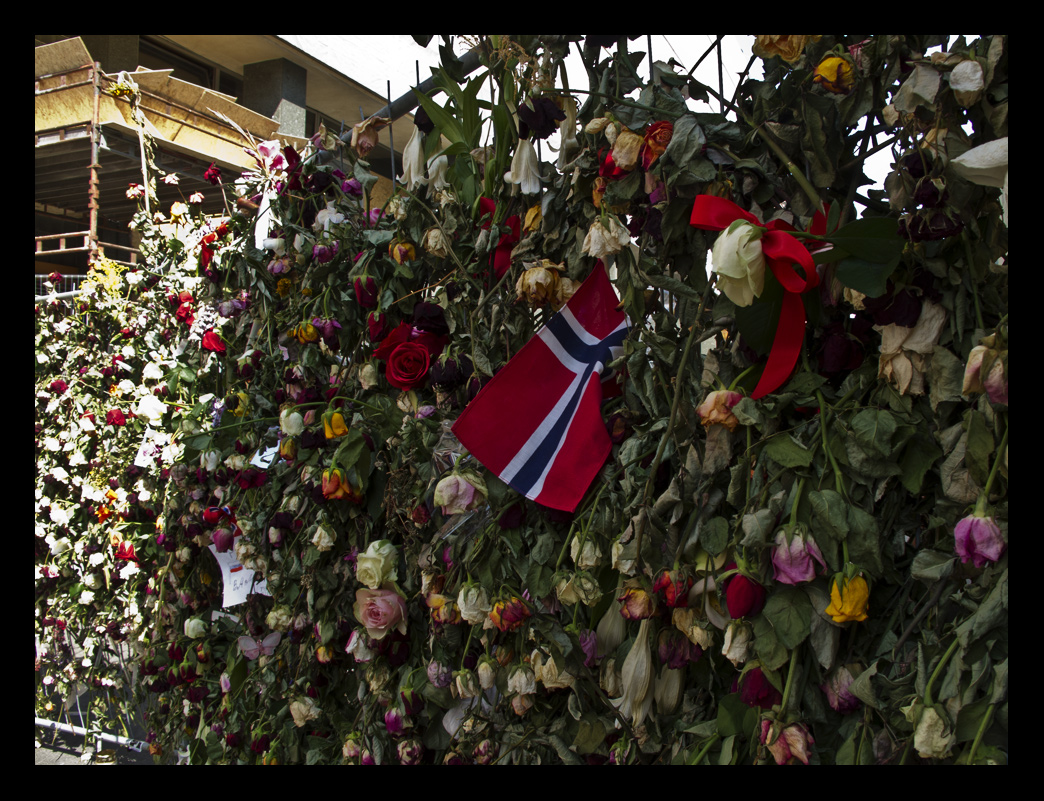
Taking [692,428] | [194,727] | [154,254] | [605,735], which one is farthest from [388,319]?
[154,254]

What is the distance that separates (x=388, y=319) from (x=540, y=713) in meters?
0.75

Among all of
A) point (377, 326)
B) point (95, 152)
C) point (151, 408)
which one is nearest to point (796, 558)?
point (377, 326)

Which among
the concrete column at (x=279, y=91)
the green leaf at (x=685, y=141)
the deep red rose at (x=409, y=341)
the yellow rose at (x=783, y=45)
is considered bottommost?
the deep red rose at (x=409, y=341)

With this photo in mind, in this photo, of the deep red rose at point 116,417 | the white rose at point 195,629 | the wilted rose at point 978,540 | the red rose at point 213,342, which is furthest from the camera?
the deep red rose at point 116,417

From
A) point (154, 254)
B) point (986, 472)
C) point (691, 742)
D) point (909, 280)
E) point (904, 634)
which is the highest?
point (154, 254)

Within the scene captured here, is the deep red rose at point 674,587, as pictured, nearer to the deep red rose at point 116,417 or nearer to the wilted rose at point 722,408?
the wilted rose at point 722,408

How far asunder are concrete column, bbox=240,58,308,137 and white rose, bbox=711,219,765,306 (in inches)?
307

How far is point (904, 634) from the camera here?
729 millimetres

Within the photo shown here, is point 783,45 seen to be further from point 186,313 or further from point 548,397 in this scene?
→ point 186,313

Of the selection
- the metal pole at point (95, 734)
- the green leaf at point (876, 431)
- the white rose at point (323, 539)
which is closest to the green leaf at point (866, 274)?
the green leaf at point (876, 431)

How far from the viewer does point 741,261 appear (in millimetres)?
739

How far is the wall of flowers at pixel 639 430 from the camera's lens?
2.35ft

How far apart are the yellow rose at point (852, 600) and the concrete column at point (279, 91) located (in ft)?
26.2
